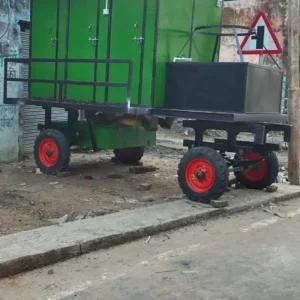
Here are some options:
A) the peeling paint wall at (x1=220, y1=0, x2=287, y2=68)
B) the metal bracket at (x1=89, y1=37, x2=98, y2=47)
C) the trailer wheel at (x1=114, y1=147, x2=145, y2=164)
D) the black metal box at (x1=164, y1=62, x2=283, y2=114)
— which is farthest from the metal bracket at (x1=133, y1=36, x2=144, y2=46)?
the peeling paint wall at (x1=220, y1=0, x2=287, y2=68)

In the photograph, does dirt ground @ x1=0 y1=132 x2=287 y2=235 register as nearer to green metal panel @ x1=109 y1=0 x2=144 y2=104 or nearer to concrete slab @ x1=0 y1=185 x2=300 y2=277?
concrete slab @ x1=0 y1=185 x2=300 y2=277

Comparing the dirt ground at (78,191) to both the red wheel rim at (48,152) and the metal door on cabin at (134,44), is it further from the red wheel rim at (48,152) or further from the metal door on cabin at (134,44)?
the metal door on cabin at (134,44)

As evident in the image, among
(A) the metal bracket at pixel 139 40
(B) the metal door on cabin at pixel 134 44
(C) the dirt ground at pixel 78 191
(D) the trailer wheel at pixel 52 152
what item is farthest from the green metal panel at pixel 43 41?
(A) the metal bracket at pixel 139 40

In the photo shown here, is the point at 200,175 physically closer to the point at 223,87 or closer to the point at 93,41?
the point at 223,87

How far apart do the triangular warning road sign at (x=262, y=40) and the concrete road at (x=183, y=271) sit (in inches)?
135

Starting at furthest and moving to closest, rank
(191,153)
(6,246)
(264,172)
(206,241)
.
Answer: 1. (264,172)
2. (191,153)
3. (206,241)
4. (6,246)

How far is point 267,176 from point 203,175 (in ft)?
5.69

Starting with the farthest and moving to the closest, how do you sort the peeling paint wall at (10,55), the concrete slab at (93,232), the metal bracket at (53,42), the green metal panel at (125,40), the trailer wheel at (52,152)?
the peeling paint wall at (10,55) → the trailer wheel at (52,152) → the metal bracket at (53,42) → the green metal panel at (125,40) → the concrete slab at (93,232)

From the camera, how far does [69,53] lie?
9266 mm

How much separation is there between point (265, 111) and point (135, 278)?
3965 mm

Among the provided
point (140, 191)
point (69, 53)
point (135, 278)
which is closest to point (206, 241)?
point (135, 278)

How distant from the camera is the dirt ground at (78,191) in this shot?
7.02m

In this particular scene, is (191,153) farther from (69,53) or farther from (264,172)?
(69,53)

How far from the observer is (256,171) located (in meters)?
9.06
